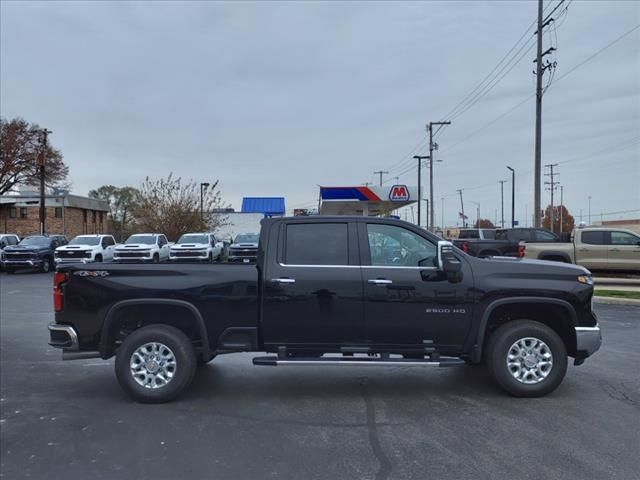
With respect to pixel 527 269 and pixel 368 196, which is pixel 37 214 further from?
pixel 527 269

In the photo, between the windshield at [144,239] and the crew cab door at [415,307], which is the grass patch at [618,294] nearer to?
the crew cab door at [415,307]

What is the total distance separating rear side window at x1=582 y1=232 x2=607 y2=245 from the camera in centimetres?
1805

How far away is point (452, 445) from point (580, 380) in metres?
2.84

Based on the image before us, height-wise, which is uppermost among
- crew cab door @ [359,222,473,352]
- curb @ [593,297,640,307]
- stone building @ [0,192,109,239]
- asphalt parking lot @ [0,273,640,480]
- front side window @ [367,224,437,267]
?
stone building @ [0,192,109,239]

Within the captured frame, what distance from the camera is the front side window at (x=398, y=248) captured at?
5.86 meters

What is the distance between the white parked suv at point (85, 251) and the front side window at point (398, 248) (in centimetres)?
2073

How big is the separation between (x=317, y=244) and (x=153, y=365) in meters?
2.17

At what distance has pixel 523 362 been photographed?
579 centimetres

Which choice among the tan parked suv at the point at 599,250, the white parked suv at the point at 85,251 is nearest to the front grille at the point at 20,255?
the white parked suv at the point at 85,251

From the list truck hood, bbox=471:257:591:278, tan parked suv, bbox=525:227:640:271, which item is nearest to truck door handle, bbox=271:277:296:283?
truck hood, bbox=471:257:591:278

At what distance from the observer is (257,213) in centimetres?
5491

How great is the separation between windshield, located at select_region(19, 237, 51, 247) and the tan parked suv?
2311cm

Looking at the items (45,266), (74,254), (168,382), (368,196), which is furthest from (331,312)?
(368,196)

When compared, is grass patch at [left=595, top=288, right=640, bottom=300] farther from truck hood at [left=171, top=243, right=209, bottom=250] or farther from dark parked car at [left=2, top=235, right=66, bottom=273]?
dark parked car at [left=2, top=235, right=66, bottom=273]
